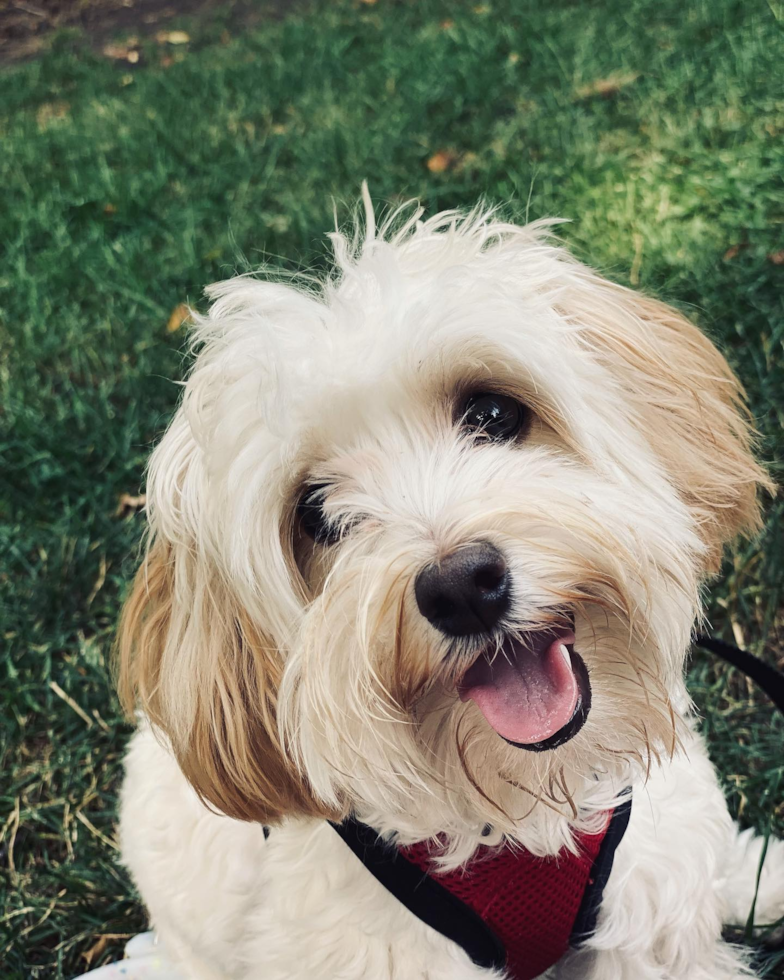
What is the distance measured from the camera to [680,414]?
174 centimetres

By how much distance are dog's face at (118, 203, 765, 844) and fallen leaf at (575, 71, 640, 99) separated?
394cm

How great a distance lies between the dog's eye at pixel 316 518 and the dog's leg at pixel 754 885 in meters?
1.39

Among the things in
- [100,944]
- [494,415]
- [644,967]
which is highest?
[494,415]

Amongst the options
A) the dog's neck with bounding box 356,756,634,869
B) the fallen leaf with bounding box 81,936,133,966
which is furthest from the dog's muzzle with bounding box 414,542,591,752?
the fallen leaf with bounding box 81,936,133,966

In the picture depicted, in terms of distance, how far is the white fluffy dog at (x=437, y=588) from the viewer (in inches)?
58.5

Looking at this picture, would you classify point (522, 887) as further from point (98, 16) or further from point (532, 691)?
point (98, 16)

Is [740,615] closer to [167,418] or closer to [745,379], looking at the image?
[745,379]

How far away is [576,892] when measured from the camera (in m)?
1.81

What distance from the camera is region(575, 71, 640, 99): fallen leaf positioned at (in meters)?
5.23

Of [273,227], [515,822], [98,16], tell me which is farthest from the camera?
[98,16]

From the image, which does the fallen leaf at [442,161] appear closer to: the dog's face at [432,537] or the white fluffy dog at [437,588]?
the white fluffy dog at [437,588]

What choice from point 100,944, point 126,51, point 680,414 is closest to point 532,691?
point 680,414

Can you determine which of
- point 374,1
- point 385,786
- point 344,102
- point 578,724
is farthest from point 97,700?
point 374,1

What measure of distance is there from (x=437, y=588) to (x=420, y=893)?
2.33 ft
